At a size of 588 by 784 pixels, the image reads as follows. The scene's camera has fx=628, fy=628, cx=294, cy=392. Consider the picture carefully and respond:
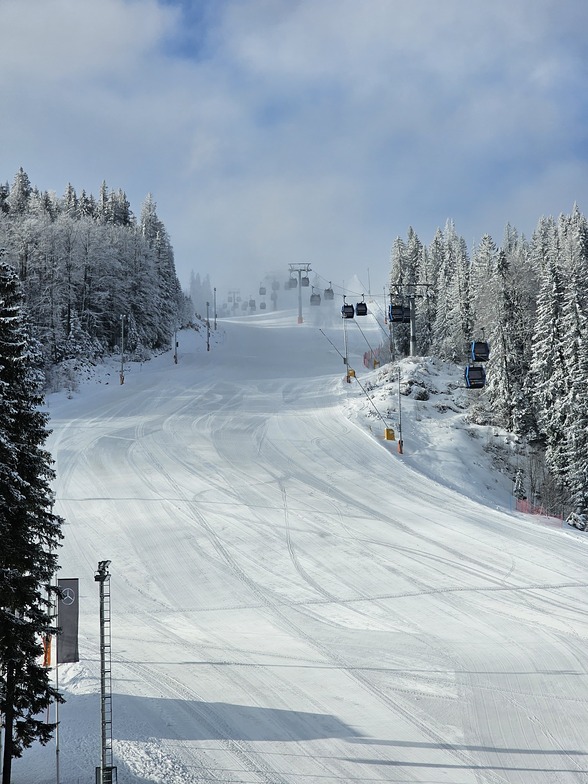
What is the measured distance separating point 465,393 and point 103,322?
38.2 metres

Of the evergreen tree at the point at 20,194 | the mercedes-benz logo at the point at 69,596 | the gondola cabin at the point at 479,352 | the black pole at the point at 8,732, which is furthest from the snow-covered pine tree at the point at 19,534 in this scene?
the evergreen tree at the point at 20,194

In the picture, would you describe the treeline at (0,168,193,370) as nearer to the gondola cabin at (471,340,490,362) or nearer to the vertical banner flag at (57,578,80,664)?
the gondola cabin at (471,340,490,362)

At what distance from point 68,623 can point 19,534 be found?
2.26m

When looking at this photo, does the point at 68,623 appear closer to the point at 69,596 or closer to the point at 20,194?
the point at 69,596

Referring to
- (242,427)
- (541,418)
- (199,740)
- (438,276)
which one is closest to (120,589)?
(199,740)

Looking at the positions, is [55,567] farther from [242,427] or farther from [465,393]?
[465,393]

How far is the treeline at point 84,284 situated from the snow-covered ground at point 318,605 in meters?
19.4

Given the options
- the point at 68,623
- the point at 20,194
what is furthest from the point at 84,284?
the point at 68,623

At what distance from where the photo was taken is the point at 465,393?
141 feet

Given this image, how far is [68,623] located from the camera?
12.1 m

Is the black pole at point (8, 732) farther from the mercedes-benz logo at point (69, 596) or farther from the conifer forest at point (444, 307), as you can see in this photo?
the conifer forest at point (444, 307)

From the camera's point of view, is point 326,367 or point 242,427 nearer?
point 242,427

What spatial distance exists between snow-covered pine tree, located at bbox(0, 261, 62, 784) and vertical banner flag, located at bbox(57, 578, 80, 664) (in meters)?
0.51

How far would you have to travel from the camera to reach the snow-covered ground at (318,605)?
1146cm
